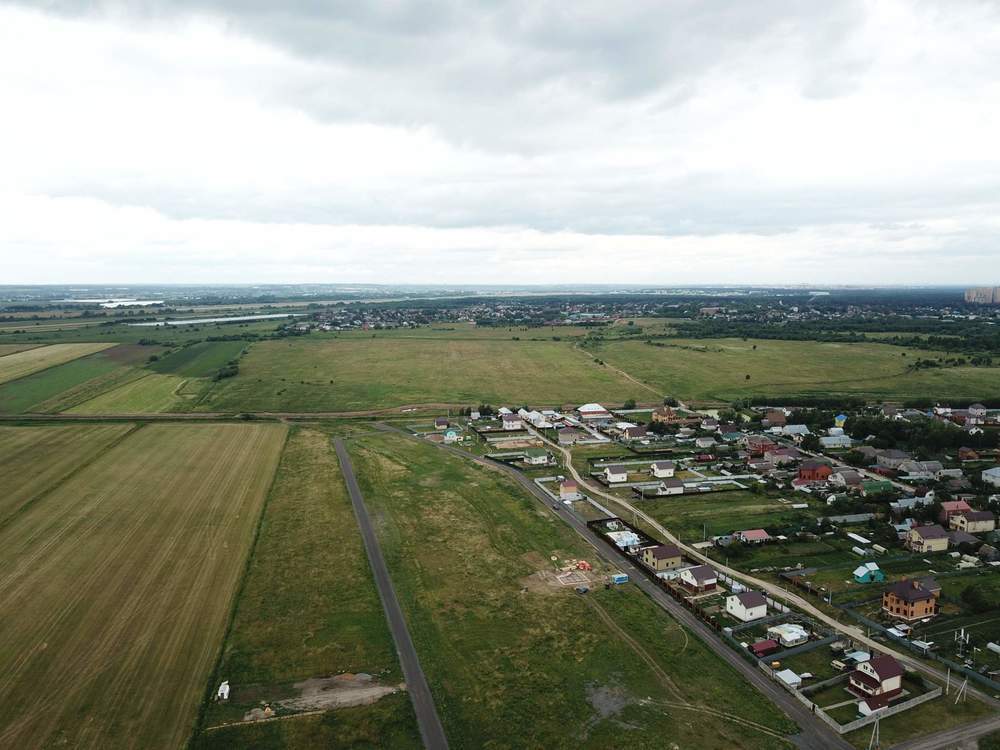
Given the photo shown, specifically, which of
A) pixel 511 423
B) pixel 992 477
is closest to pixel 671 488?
pixel 511 423

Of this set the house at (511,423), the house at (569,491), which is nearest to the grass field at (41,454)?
the house at (569,491)

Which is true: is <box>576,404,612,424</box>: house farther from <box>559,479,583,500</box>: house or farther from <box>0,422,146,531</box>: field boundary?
<box>0,422,146,531</box>: field boundary

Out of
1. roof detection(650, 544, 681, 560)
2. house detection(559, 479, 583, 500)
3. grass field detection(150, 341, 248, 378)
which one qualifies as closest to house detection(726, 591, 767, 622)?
roof detection(650, 544, 681, 560)

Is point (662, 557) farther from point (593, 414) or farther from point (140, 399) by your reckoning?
point (140, 399)

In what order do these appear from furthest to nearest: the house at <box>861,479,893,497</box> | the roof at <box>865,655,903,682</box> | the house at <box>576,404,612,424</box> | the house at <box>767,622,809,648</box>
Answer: the house at <box>576,404,612,424</box>
the house at <box>861,479,893,497</box>
the house at <box>767,622,809,648</box>
the roof at <box>865,655,903,682</box>

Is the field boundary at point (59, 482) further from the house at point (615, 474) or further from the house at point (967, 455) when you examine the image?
the house at point (967, 455)

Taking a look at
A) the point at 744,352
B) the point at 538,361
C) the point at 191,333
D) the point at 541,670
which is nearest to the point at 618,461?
the point at 541,670
